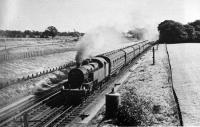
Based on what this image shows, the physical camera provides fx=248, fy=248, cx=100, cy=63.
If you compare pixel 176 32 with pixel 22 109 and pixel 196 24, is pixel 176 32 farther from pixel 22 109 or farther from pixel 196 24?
pixel 22 109

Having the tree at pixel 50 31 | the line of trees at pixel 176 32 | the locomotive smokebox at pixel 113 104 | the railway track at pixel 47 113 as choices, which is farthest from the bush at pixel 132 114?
the tree at pixel 50 31

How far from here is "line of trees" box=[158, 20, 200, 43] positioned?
71.6 metres

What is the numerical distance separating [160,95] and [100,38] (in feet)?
58.3

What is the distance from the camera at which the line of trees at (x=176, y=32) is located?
71.6 metres

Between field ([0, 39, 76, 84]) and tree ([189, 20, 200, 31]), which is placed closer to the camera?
field ([0, 39, 76, 84])

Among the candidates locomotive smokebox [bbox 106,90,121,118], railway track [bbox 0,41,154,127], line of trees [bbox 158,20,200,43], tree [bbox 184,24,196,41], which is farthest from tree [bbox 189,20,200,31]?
locomotive smokebox [bbox 106,90,121,118]

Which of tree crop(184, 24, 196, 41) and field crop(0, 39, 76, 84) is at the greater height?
tree crop(184, 24, 196, 41)

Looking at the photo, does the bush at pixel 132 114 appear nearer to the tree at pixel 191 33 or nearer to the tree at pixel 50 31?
the tree at pixel 191 33

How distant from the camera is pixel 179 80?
74.4ft

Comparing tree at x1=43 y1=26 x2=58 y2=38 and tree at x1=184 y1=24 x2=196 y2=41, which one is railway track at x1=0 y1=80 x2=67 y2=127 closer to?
tree at x1=184 y1=24 x2=196 y2=41

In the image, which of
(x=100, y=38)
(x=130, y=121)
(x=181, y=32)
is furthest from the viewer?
(x=181, y=32)

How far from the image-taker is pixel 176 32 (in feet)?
235

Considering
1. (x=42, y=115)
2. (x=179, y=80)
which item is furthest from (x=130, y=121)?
(x=179, y=80)

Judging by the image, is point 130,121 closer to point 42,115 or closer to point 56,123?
point 56,123
